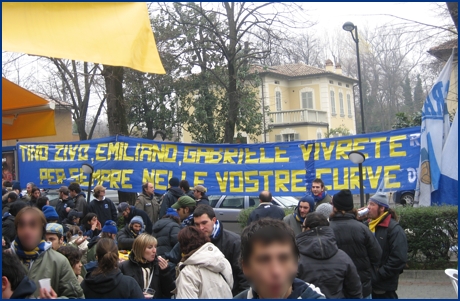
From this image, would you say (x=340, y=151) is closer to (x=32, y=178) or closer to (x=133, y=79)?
(x=32, y=178)

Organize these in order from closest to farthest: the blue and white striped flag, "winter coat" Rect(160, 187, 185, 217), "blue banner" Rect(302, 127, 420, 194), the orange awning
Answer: the orange awning
"winter coat" Rect(160, 187, 185, 217)
the blue and white striped flag
"blue banner" Rect(302, 127, 420, 194)

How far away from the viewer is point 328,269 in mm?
4367

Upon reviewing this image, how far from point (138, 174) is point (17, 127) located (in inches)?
303

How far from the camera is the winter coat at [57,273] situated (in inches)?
160

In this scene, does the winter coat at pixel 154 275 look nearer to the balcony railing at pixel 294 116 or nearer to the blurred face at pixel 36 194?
the blurred face at pixel 36 194

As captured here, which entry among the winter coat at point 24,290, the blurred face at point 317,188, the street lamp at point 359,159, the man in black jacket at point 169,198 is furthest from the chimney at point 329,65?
the winter coat at point 24,290

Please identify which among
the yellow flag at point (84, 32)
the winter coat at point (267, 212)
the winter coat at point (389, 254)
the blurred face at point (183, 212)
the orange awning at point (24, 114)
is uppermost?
the yellow flag at point (84, 32)

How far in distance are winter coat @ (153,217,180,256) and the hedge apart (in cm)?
518

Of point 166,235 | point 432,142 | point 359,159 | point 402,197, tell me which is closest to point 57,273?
point 166,235

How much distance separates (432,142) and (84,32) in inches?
343

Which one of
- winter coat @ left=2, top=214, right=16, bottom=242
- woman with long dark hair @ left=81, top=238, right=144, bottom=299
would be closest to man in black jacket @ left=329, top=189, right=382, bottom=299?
woman with long dark hair @ left=81, top=238, right=144, bottom=299

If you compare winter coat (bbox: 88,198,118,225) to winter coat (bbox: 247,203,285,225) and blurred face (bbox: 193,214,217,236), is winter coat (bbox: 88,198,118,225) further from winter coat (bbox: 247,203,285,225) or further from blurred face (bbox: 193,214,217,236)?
blurred face (bbox: 193,214,217,236)

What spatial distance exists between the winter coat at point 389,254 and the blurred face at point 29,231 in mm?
3649

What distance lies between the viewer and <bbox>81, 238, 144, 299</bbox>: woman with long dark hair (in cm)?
425
